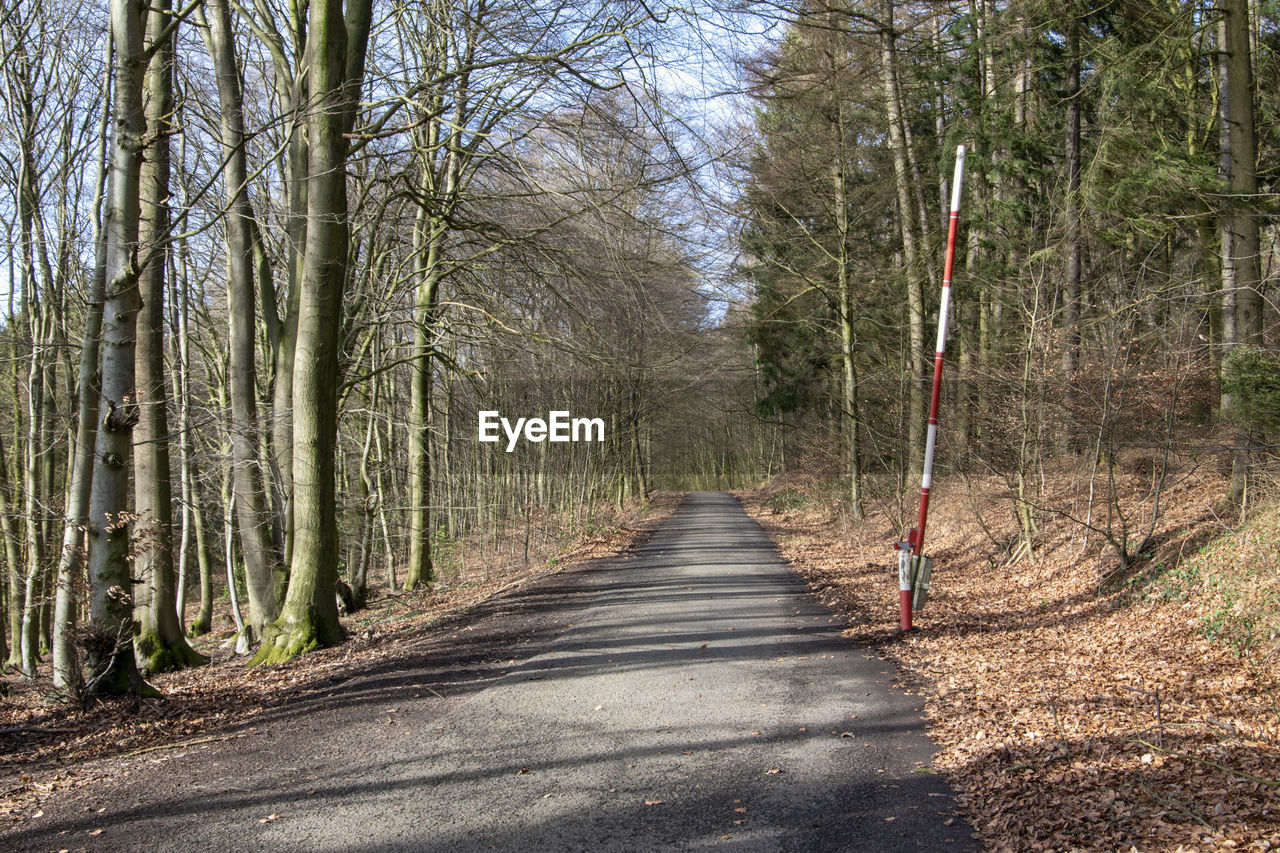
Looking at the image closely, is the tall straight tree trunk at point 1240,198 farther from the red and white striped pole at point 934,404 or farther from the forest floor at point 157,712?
the forest floor at point 157,712

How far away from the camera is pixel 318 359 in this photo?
8625 millimetres

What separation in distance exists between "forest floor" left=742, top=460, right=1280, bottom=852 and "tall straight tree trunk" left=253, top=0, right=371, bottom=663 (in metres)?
5.36

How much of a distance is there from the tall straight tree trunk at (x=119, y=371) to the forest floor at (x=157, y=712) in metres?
0.51

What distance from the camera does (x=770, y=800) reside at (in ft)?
13.9

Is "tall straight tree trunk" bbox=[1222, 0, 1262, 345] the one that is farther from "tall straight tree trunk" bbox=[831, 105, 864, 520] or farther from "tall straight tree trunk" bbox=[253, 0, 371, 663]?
"tall straight tree trunk" bbox=[253, 0, 371, 663]

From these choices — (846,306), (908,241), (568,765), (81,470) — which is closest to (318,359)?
(81,470)

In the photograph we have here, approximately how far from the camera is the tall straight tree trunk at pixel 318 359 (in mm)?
8500

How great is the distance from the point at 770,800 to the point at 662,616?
18.3 ft

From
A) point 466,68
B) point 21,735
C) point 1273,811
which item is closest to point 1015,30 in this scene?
point 466,68

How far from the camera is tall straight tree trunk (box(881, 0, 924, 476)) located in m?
15.0

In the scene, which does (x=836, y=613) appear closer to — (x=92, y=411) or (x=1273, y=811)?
(x=1273, y=811)

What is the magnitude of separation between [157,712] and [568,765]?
11.5 ft

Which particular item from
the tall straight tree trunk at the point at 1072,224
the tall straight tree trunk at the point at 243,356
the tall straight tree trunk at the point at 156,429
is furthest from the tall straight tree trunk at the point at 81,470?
the tall straight tree trunk at the point at 1072,224

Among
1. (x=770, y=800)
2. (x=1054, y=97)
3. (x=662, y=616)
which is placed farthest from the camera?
(x=1054, y=97)
